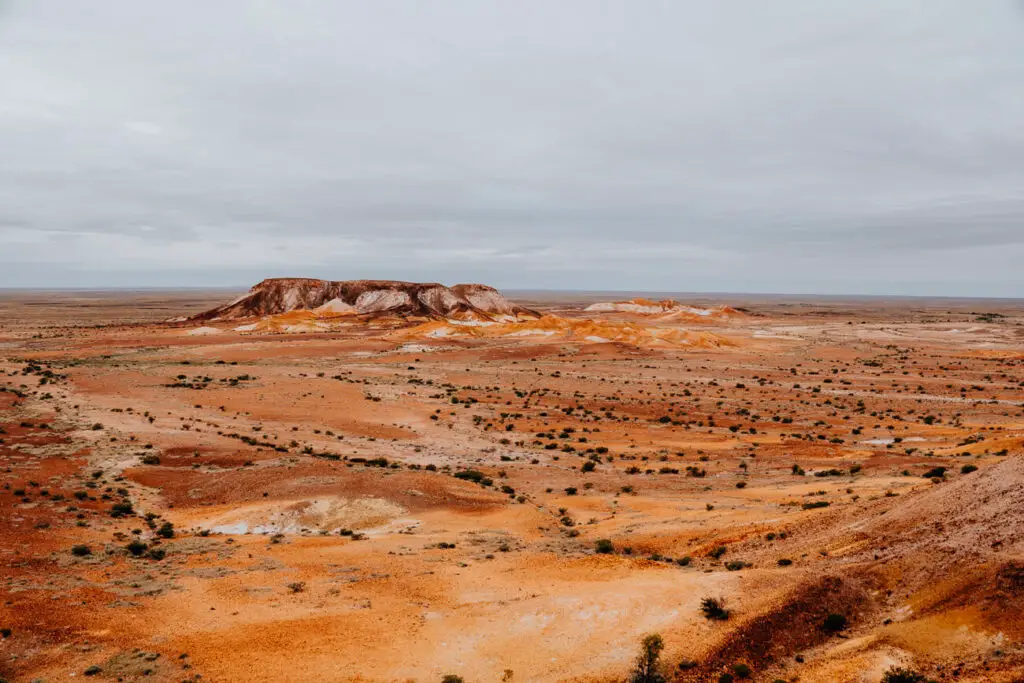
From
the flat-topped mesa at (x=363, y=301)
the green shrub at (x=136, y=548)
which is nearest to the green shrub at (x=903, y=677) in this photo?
the green shrub at (x=136, y=548)

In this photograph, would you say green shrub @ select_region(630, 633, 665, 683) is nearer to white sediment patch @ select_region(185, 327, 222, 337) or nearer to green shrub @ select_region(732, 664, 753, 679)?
green shrub @ select_region(732, 664, 753, 679)

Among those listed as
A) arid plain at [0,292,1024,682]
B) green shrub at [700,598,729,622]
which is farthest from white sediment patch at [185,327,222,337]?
green shrub at [700,598,729,622]

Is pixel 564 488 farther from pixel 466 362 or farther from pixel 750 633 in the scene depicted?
pixel 466 362

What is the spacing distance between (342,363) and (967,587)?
74439 millimetres

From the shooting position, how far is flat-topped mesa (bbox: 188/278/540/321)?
463 ft

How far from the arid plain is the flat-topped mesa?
83660 millimetres

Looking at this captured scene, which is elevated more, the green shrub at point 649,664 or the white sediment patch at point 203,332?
the white sediment patch at point 203,332

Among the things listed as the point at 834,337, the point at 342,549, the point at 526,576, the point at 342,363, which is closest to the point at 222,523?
the point at 342,549

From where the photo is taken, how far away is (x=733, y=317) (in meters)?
172

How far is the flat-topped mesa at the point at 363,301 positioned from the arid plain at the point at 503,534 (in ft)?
274

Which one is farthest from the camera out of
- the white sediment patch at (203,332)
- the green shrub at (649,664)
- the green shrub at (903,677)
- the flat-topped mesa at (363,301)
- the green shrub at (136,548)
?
the flat-topped mesa at (363,301)

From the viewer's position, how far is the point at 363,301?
148125 millimetres

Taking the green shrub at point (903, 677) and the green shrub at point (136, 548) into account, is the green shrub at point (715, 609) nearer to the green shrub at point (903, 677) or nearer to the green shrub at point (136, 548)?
the green shrub at point (903, 677)

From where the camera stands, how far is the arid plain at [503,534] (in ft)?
43.5
